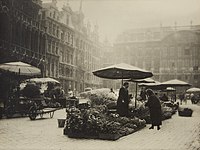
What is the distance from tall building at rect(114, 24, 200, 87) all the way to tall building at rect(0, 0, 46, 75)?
4732 millimetres

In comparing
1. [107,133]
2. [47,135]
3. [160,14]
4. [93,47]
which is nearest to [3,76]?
[93,47]

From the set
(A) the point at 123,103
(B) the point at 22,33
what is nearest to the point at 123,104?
(A) the point at 123,103

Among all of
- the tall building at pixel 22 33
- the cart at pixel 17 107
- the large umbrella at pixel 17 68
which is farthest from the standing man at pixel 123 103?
the tall building at pixel 22 33

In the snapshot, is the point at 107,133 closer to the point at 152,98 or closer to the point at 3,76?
the point at 152,98

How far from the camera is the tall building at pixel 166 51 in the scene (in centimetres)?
693

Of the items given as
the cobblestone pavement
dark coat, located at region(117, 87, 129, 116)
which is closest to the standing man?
dark coat, located at region(117, 87, 129, 116)

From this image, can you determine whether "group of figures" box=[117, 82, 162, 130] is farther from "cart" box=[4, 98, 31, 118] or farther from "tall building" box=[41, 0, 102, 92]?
"cart" box=[4, 98, 31, 118]

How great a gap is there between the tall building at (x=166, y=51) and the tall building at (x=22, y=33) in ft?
15.5

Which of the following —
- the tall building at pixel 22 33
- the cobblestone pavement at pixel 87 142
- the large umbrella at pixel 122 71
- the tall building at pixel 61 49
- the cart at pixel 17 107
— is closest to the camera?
the cobblestone pavement at pixel 87 142

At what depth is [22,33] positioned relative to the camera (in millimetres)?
15930

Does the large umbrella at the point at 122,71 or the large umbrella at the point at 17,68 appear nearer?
the large umbrella at the point at 122,71

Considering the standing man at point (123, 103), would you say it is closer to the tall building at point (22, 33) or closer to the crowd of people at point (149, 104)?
the crowd of people at point (149, 104)

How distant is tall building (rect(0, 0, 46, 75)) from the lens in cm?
1297

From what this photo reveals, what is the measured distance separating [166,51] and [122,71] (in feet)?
7.12
